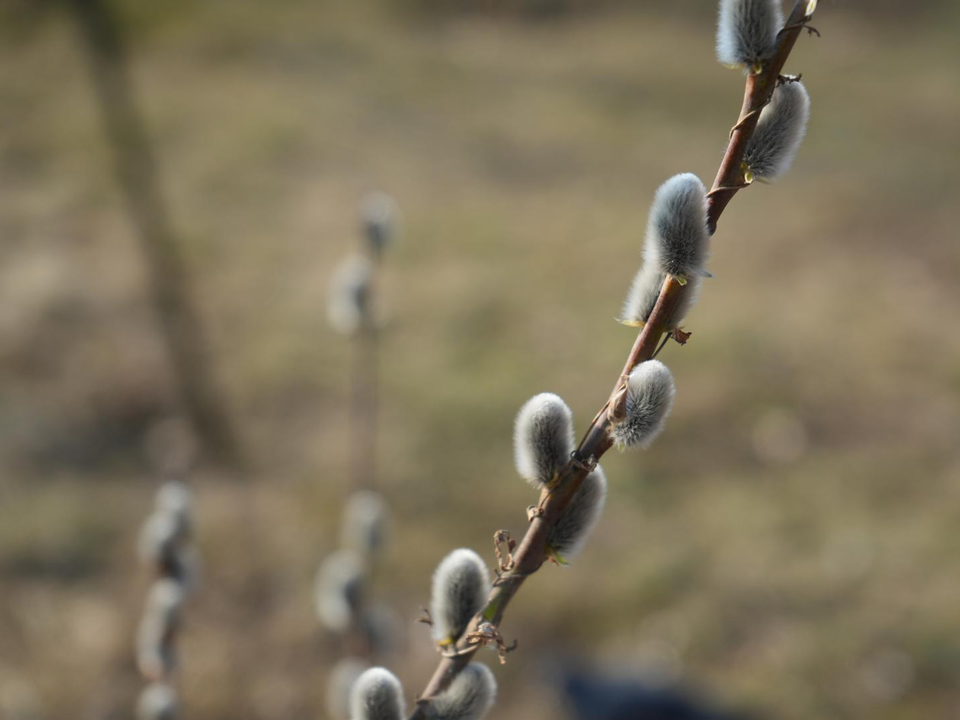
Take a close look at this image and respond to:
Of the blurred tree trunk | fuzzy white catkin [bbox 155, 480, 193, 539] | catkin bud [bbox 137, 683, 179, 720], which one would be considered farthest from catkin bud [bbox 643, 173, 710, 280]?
the blurred tree trunk

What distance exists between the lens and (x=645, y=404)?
659mm

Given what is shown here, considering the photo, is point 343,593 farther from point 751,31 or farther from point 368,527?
point 751,31

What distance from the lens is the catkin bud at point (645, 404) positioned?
0.65 m

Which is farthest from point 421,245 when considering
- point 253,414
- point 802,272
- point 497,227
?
point 802,272

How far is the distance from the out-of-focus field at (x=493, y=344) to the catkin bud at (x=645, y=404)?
322mm

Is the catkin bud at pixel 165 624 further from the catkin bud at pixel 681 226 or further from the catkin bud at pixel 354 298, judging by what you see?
the catkin bud at pixel 681 226

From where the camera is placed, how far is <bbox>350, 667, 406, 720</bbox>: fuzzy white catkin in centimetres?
70

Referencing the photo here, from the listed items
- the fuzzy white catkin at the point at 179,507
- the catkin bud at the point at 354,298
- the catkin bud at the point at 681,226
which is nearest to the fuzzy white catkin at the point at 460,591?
the catkin bud at the point at 681,226

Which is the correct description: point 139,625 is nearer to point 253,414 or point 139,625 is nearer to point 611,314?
point 253,414

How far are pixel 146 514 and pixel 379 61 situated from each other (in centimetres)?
425

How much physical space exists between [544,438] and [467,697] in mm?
206

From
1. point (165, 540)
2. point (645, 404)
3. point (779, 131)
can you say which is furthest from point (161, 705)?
point (779, 131)

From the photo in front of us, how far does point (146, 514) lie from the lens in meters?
3.35

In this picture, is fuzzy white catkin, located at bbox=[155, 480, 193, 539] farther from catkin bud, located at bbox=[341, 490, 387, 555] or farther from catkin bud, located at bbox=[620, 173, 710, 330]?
catkin bud, located at bbox=[620, 173, 710, 330]
